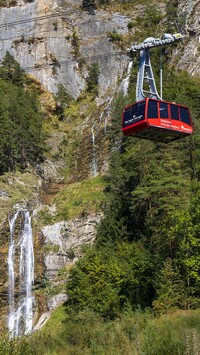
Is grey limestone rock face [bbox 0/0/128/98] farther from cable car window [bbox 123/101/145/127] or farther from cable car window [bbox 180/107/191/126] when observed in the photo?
cable car window [bbox 123/101/145/127]

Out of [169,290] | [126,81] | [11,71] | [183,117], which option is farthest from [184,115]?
[11,71]

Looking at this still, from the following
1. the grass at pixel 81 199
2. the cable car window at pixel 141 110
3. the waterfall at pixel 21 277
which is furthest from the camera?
the grass at pixel 81 199

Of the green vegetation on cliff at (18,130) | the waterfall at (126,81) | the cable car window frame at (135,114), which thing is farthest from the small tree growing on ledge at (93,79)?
the cable car window frame at (135,114)

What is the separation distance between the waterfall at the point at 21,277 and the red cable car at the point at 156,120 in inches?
657

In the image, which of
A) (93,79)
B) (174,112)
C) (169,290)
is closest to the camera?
(174,112)

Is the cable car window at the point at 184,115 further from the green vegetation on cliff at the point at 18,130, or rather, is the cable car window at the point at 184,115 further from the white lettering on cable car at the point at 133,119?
the green vegetation on cliff at the point at 18,130

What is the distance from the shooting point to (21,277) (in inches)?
1544

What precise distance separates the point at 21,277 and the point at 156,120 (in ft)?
63.9

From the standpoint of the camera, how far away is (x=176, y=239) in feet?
102

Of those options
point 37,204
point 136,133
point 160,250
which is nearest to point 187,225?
point 160,250

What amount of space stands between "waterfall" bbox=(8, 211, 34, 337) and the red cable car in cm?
1668

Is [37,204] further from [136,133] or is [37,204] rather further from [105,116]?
[136,133]

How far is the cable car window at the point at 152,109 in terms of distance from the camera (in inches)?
1003

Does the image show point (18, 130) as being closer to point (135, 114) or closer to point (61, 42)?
point (61, 42)
